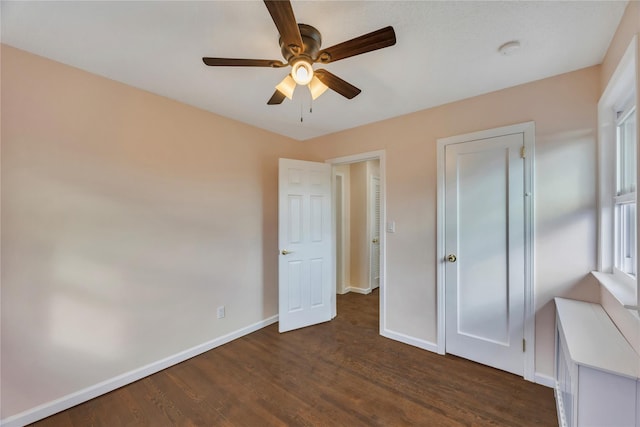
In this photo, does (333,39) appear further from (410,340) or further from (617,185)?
(410,340)

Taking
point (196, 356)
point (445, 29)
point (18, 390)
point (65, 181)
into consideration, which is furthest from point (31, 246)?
point (445, 29)

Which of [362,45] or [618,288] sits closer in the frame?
[362,45]

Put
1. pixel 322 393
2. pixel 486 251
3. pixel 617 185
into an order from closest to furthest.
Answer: pixel 617 185, pixel 322 393, pixel 486 251

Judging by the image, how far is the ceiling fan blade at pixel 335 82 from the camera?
150 cm

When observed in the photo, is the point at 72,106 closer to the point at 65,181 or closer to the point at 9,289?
the point at 65,181

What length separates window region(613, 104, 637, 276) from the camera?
5.03 ft

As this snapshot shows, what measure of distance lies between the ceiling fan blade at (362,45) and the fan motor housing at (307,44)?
9cm

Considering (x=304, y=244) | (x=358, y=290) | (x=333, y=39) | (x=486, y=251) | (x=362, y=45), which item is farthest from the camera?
(x=358, y=290)

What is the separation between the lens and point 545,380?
199 centimetres

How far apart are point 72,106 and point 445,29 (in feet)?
8.38

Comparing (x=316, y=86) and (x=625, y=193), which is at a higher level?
(x=316, y=86)

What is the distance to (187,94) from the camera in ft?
7.44

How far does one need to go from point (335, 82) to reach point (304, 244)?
6.53 feet

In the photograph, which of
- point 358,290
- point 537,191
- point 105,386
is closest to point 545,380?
point 537,191
